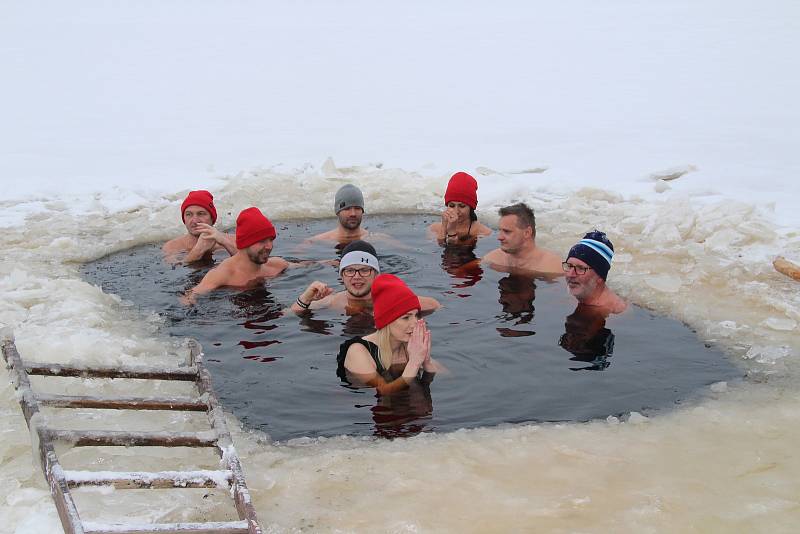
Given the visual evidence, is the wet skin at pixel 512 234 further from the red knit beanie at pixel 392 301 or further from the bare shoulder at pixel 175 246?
the bare shoulder at pixel 175 246

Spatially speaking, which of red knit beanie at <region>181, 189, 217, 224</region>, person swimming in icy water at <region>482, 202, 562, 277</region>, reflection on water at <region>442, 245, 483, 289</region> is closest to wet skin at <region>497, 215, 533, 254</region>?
person swimming in icy water at <region>482, 202, 562, 277</region>

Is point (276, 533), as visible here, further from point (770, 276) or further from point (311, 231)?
point (311, 231)

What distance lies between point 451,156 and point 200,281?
6.85 metres

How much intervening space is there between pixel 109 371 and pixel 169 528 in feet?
5.69

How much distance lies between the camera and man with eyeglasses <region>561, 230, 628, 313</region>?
7430 mm

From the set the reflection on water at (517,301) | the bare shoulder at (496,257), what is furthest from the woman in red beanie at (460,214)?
the reflection on water at (517,301)

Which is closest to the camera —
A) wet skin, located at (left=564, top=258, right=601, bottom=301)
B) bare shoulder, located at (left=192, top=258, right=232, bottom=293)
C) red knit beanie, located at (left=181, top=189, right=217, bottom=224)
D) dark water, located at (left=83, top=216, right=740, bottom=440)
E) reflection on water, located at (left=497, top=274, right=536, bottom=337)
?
dark water, located at (left=83, top=216, right=740, bottom=440)

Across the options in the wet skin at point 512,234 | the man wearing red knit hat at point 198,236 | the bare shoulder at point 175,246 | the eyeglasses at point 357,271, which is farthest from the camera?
the bare shoulder at point 175,246

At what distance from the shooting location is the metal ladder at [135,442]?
11.8ft

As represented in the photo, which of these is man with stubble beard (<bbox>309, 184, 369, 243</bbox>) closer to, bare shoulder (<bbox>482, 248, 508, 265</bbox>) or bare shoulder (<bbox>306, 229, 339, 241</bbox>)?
bare shoulder (<bbox>306, 229, 339, 241</bbox>)

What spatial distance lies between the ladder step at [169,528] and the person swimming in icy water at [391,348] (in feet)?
7.61

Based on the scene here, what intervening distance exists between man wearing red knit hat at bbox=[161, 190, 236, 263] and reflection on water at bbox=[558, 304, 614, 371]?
3.75m

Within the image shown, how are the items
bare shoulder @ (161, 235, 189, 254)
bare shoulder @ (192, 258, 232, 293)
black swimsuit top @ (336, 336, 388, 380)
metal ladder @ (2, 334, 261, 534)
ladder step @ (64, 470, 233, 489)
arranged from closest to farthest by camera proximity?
metal ladder @ (2, 334, 261, 534) → ladder step @ (64, 470, 233, 489) → black swimsuit top @ (336, 336, 388, 380) → bare shoulder @ (192, 258, 232, 293) → bare shoulder @ (161, 235, 189, 254)

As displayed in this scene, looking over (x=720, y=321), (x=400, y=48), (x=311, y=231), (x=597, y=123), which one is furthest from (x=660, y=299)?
(x=400, y=48)
